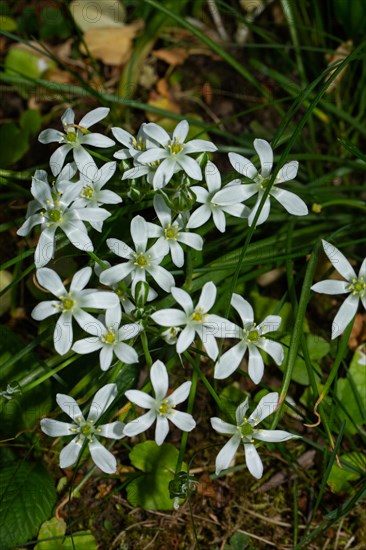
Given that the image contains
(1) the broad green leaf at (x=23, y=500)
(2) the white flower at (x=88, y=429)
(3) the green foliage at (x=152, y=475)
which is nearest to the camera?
(2) the white flower at (x=88, y=429)

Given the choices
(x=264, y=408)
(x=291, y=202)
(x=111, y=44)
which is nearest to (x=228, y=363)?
(x=264, y=408)

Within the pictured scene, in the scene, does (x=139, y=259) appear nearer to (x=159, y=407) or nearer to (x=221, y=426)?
(x=159, y=407)

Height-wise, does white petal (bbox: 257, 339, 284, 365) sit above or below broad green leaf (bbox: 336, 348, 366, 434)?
above

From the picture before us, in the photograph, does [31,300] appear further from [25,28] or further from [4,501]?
[25,28]

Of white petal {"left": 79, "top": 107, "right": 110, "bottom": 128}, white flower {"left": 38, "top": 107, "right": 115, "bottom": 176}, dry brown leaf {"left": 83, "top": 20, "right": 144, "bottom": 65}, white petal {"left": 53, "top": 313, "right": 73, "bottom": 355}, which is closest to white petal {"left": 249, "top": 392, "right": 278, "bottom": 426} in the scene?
white petal {"left": 53, "top": 313, "right": 73, "bottom": 355}

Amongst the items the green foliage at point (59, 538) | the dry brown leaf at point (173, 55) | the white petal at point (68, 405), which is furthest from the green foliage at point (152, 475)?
the dry brown leaf at point (173, 55)

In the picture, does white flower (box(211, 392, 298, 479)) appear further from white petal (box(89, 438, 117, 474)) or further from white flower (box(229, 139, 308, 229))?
white flower (box(229, 139, 308, 229))

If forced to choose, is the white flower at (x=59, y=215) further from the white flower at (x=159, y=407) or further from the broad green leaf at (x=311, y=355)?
the broad green leaf at (x=311, y=355)
